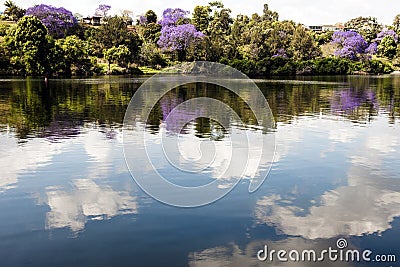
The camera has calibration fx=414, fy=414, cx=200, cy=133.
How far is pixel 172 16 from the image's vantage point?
12125 centimetres

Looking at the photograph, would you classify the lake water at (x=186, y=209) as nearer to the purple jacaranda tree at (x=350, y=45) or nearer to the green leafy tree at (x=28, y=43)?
the green leafy tree at (x=28, y=43)

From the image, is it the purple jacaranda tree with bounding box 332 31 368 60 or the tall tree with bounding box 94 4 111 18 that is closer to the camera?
the purple jacaranda tree with bounding box 332 31 368 60

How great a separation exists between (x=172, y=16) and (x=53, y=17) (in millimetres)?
34302

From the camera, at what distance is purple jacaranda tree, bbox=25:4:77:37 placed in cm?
10088

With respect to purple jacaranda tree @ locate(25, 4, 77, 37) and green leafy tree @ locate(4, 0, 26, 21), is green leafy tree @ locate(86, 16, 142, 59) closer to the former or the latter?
purple jacaranda tree @ locate(25, 4, 77, 37)

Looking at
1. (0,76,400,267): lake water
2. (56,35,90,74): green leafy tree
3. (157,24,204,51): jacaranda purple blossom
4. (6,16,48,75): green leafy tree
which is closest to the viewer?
(0,76,400,267): lake water

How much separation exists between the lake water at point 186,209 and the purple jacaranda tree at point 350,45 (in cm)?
9430

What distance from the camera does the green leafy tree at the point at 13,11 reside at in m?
120

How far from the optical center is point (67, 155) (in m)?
20.0

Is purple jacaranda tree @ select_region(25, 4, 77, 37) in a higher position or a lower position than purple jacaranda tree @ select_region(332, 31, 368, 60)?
higher

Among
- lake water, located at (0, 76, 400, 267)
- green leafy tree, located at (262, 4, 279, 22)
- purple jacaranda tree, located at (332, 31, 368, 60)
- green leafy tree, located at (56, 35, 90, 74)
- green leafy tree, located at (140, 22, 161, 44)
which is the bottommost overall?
lake water, located at (0, 76, 400, 267)

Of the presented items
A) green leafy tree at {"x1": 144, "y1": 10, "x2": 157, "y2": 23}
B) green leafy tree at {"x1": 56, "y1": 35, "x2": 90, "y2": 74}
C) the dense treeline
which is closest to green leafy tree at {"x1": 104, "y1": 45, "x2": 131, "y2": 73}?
the dense treeline

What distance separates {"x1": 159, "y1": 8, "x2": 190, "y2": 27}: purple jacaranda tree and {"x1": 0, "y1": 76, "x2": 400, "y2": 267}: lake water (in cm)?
9395

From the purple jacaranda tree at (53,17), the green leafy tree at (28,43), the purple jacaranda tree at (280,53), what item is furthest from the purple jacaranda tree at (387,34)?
the green leafy tree at (28,43)
